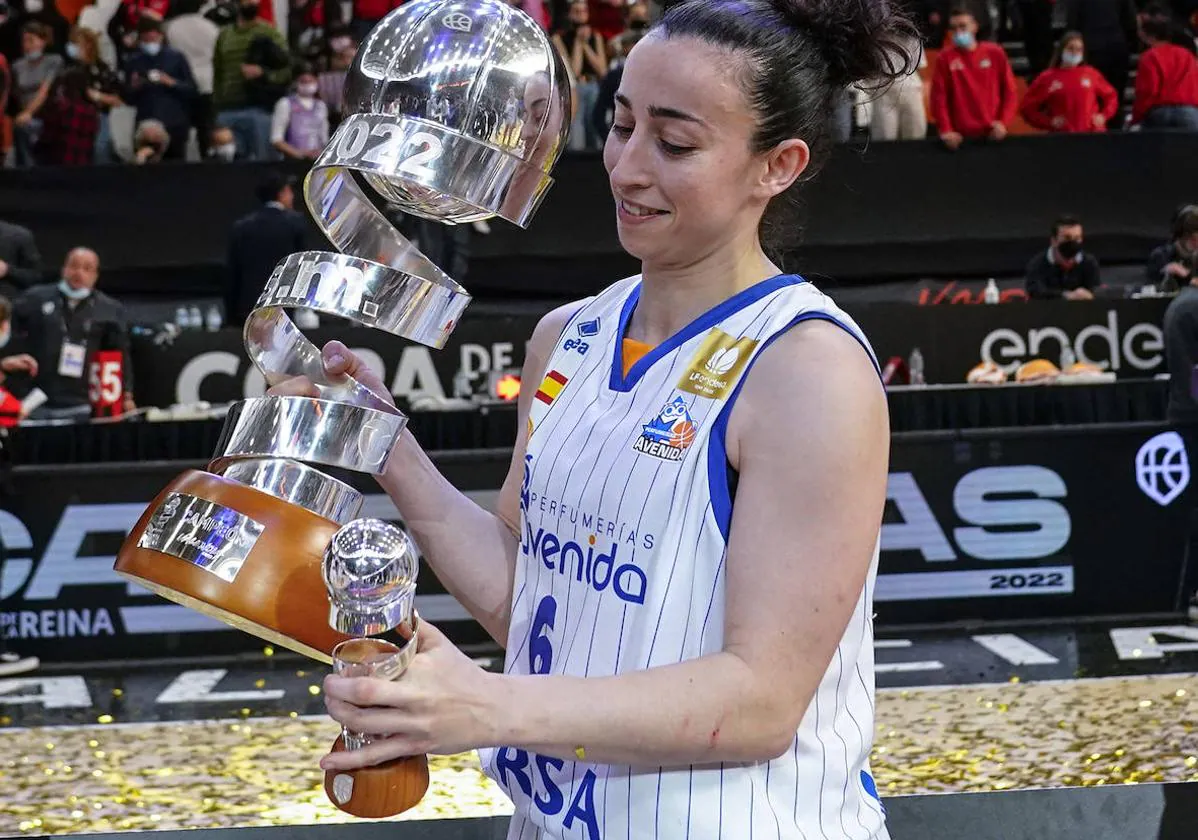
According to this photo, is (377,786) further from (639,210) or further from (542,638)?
(639,210)

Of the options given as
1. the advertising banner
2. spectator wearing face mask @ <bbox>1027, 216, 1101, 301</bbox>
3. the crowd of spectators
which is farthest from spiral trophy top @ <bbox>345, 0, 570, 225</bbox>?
the crowd of spectators

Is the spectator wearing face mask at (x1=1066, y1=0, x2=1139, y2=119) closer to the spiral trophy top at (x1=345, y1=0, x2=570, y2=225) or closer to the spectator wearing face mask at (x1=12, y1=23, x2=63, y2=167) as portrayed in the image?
the spectator wearing face mask at (x1=12, y1=23, x2=63, y2=167)

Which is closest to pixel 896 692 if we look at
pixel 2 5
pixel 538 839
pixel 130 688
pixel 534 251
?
pixel 130 688

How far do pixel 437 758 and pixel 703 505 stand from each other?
11.1 ft

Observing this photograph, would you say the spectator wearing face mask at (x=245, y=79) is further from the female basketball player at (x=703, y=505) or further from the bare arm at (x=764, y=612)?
the bare arm at (x=764, y=612)

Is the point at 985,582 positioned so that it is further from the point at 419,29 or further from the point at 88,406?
the point at 419,29

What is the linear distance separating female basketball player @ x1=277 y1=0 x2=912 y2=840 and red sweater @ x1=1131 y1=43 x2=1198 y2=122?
10.4 meters

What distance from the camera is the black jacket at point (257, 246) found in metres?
9.32

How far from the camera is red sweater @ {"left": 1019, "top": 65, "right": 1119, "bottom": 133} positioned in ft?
37.0

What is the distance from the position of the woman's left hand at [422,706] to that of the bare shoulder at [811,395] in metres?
0.33

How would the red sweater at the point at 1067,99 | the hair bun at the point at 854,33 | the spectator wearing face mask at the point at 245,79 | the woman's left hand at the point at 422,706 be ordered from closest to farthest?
the woman's left hand at the point at 422,706
the hair bun at the point at 854,33
the spectator wearing face mask at the point at 245,79
the red sweater at the point at 1067,99

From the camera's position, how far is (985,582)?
665 cm

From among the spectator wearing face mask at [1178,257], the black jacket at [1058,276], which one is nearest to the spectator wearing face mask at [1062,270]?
the black jacket at [1058,276]

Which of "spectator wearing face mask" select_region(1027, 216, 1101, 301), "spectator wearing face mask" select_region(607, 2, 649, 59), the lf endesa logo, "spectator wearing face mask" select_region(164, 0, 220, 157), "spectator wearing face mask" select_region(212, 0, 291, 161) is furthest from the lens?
"spectator wearing face mask" select_region(164, 0, 220, 157)
